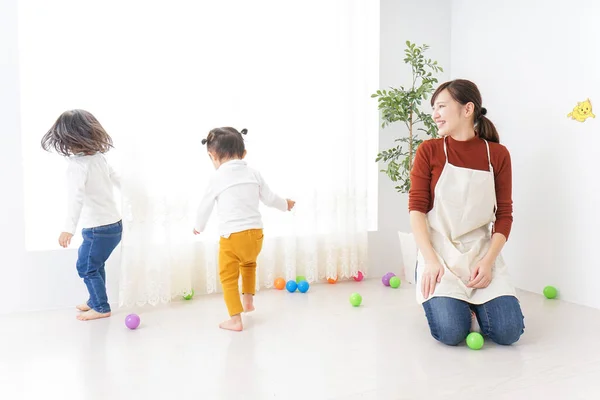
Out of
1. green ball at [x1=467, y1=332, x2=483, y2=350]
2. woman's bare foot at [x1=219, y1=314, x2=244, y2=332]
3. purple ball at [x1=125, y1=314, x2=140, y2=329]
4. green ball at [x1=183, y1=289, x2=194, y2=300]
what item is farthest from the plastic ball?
purple ball at [x1=125, y1=314, x2=140, y2=329]

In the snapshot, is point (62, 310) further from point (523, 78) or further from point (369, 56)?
point (523, 78)

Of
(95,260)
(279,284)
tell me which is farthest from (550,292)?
(95,260)

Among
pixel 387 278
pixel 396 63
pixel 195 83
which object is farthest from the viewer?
pixel 396 63

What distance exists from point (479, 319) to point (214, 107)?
6.01 ft

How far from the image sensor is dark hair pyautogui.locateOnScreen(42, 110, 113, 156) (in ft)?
9.52

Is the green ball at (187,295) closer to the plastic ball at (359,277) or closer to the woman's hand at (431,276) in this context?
the plastic ball at (359,277)

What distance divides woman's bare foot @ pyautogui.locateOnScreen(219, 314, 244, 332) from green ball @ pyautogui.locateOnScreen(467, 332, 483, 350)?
1.04 metres

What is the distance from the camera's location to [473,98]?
272 centimetres

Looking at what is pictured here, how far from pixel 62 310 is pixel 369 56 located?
94.8 inches

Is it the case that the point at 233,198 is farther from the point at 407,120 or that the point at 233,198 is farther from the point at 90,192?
the point at 407,120

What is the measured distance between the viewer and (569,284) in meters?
3.29

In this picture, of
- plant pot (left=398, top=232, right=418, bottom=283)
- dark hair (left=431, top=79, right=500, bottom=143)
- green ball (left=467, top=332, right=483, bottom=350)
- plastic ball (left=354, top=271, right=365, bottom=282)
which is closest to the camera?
green ball (left=467, top=332, right=483, bottom=350)

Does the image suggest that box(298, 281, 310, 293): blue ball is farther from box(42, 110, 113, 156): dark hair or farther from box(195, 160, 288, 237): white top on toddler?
box(42, 110, 113, 156): dark hair

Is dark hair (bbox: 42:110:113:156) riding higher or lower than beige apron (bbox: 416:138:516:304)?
higher
